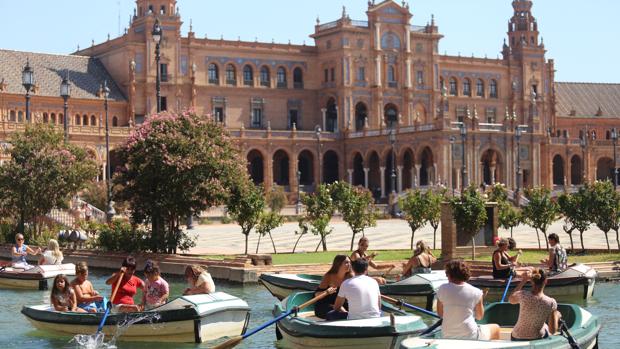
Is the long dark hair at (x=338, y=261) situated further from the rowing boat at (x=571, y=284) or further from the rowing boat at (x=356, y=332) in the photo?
the rowing boat at (x=571, y=284)

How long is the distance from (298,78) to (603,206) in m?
60.1

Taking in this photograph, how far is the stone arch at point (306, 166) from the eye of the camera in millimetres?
90125

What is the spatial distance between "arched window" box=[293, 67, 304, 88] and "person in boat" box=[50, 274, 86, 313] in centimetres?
7369

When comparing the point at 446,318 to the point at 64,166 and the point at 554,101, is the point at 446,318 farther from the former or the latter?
the point at 554,101

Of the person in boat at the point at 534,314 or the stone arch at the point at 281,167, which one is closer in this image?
the person in boat at the point at 534,314

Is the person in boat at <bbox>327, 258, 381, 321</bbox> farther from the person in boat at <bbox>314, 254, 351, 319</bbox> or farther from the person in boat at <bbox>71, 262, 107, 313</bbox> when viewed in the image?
the person in boat at <bbox>71, 262, 107, 313</bbox>

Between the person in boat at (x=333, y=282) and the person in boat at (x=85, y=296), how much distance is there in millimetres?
4522

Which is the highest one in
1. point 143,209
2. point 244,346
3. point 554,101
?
point 554,101

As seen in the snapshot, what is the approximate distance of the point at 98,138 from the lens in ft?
253

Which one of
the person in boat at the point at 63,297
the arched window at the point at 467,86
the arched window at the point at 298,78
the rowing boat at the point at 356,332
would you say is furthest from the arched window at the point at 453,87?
the rowing boat at the point at 356,332

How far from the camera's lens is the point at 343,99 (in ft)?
296

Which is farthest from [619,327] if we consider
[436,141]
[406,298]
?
[436,141]

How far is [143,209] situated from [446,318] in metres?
22.0

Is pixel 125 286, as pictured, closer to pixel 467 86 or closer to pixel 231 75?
pixel 231 75
